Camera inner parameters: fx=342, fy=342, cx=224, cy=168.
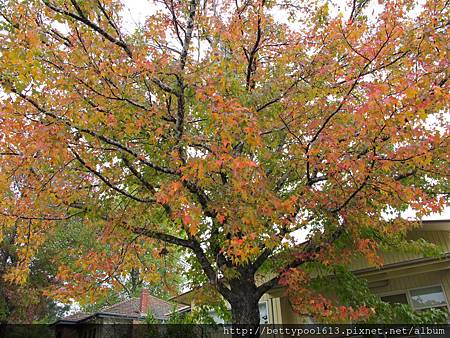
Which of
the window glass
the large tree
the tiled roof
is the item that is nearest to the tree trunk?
the large tree

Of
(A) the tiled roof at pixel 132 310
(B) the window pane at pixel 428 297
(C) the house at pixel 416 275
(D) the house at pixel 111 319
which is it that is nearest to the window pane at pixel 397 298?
(C) the house at pixel 416 275

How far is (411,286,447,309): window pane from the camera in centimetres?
836

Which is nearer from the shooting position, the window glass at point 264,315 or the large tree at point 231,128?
the large tree at point 231,128

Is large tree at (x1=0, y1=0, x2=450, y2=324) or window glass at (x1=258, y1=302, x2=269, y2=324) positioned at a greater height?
large tree at (x1=0, y1=0, x2=450, y2=324)

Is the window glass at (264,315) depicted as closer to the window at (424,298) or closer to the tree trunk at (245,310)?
the window at (424,298)

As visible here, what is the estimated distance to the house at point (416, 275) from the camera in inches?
317

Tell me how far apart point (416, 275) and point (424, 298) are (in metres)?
0.56

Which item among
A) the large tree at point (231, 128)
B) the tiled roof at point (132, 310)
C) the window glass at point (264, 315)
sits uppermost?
the large tree at point (231, 128)

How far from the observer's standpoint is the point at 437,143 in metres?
4.82

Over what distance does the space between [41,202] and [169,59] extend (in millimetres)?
3620

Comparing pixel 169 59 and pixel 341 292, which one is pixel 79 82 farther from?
pixel 341 292

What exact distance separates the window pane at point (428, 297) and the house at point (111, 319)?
9.09 m

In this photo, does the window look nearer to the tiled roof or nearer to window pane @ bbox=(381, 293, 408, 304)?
window pane @ bbox=(381, 293, 408, 304)

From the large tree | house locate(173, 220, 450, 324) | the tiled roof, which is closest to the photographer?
the large tree
